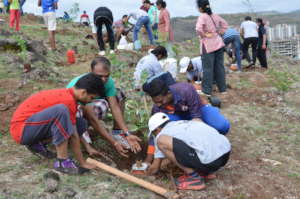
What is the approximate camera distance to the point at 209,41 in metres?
5.02

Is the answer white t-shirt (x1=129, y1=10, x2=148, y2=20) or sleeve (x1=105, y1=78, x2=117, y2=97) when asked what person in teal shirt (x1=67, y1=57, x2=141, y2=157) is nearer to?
sleeve (x1=105, y1=78, x2=117, y2=97)

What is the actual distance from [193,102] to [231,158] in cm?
79

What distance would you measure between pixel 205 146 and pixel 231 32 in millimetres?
5349

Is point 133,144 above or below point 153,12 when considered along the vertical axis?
below

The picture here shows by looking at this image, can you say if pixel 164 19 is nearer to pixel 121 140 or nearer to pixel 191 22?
pixel 121 140

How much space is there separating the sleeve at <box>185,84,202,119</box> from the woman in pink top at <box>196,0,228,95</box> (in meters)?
2.16

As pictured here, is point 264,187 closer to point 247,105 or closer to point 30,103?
point 30,103

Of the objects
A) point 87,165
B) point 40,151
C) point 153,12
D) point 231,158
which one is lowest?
point 231,158

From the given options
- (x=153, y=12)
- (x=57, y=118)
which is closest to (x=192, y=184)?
(x=57, y=118)

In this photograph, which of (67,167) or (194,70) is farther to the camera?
(194,70)

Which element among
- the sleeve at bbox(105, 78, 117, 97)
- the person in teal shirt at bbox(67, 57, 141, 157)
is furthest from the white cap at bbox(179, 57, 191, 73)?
the sleeve at bbox(105, 78, 117, 97)

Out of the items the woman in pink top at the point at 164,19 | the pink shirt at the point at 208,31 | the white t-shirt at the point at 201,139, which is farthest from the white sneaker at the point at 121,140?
the woman in pink top at the point at 164,19

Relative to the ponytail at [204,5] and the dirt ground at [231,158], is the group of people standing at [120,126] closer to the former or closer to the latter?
the dirt ground at [231,158]

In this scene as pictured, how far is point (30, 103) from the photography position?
254cm
